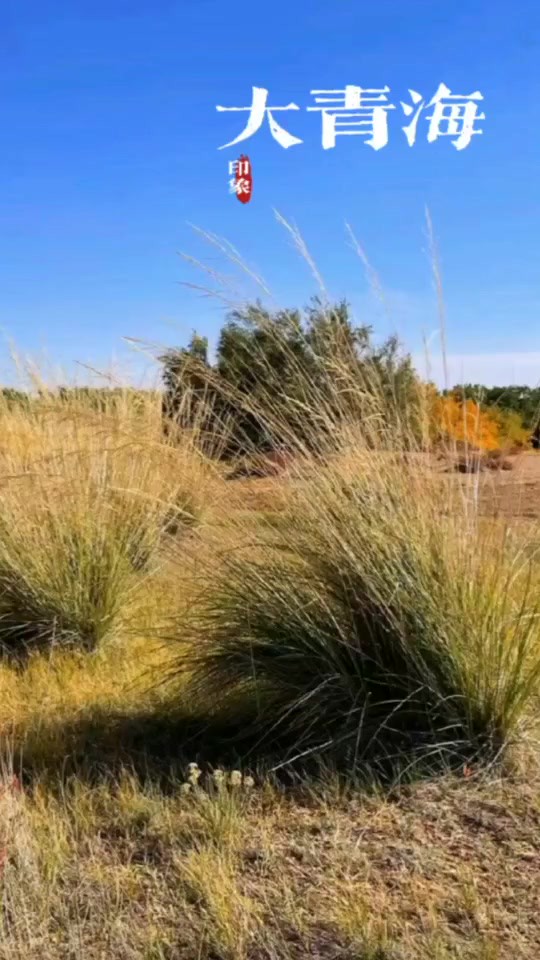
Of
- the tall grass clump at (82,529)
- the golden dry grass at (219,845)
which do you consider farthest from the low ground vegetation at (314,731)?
the tall grass clump at (82,529)

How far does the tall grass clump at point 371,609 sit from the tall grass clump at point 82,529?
0.86m

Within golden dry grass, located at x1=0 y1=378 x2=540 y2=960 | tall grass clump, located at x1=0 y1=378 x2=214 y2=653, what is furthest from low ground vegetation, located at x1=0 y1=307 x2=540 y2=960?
tall grass clump, located at x1=0 y1=378 x2=214 y2=653

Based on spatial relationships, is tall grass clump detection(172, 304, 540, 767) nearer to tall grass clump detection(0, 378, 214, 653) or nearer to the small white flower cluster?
the small white flower cluster

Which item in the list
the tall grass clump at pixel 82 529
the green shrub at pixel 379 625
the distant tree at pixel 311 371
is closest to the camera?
the green shrub at pixel 379 625

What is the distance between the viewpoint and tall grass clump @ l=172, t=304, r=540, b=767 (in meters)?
2.52

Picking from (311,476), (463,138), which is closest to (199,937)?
(311,476)

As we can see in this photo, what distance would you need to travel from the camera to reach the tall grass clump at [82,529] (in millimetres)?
3938

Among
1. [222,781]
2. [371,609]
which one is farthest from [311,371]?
[222,781]

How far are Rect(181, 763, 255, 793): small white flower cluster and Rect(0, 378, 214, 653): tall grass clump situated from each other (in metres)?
1.32

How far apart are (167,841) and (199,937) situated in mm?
396

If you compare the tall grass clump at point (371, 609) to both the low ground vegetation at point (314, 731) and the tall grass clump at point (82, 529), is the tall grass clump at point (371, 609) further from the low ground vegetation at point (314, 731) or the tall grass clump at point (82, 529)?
the tall grass clump at point (82, 529)

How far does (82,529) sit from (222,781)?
188 cm

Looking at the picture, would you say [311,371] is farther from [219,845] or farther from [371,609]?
[219,845]

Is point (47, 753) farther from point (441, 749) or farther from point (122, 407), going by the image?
point (122, 407)
